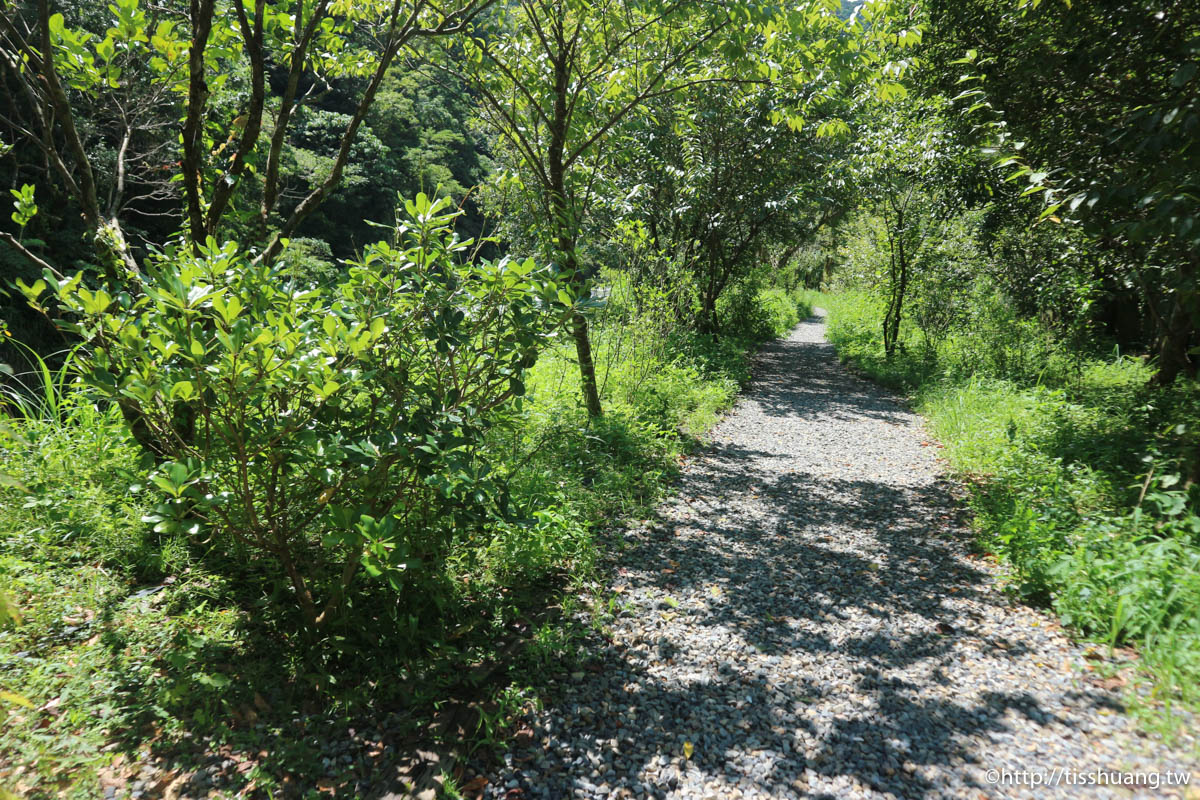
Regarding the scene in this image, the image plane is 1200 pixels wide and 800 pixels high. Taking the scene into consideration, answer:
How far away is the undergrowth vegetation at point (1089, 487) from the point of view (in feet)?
9.35

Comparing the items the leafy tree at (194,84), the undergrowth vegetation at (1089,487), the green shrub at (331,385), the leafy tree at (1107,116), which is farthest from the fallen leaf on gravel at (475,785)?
the leafy tree at (1107,116)

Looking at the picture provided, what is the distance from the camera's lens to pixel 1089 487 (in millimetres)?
3996

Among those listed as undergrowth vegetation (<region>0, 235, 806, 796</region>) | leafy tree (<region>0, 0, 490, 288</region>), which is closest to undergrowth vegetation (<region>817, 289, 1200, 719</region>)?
undergrowth vegetation (<region>0, 235, 806, 796</region>)

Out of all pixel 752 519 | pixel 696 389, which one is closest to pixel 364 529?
pixel 752 519

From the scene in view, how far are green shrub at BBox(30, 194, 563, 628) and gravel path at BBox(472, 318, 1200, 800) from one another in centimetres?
105

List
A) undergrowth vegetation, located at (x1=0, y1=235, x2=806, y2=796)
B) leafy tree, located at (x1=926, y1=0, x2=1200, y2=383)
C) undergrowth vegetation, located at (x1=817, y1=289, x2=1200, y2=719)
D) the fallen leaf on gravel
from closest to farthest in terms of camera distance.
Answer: undergrowth vegetation, located at (x1=0, y1=235, x2=806, y2=796), the fallen leaf on gravel, undergrowth vegetation, located at (x1=817, y1=289, x2=1200, y2=719), leafy tree, located at (x1=926, y1=0, x2=1200, y2=383)

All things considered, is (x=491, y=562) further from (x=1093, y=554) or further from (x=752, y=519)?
(x=1093, y=554)

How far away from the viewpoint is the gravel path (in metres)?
2.25

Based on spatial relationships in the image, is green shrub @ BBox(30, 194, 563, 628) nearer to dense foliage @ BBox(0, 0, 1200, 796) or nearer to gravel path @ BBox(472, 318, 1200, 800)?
dense foliage @ BBox(0, 0, 1200, 796)

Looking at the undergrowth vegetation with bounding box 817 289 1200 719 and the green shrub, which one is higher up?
the green shrub

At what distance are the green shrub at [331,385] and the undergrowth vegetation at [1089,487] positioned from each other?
3.05 metres

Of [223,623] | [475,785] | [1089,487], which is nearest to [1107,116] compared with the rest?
[1089,487]

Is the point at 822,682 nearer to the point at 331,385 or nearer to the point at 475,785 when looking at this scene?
the point at 475,785

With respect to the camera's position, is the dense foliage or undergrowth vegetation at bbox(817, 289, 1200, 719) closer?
the dense foliage
